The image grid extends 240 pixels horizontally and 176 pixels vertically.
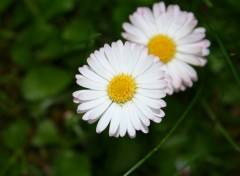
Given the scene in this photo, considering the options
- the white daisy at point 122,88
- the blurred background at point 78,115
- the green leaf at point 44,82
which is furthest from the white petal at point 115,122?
the green leaf at point 44,82

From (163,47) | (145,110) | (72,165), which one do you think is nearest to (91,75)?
(145,110)

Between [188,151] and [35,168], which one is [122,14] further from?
[35,168]

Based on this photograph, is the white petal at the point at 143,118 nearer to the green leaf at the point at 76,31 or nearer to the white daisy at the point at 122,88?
the white daisy at the point at 122,88

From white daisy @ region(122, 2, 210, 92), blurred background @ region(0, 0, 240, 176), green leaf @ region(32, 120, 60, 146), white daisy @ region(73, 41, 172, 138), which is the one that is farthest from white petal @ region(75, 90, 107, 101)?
green leaf @ region(32, 120, 60, 146)

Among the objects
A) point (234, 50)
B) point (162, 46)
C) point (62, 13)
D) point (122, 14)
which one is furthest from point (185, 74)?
point (62, 13)

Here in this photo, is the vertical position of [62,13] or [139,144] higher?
[62,13]
